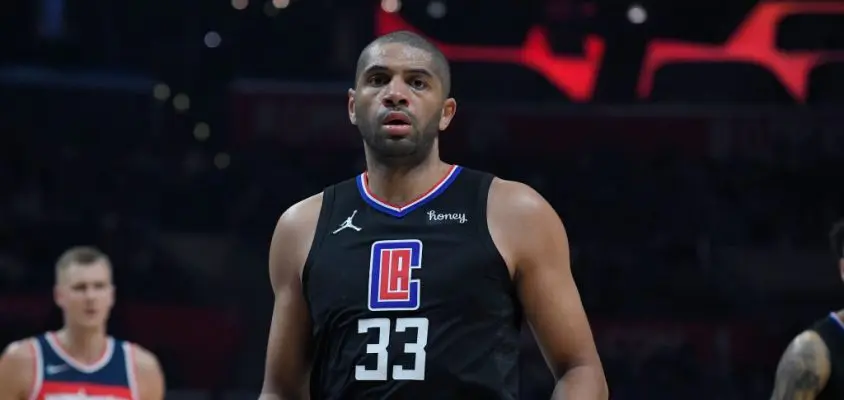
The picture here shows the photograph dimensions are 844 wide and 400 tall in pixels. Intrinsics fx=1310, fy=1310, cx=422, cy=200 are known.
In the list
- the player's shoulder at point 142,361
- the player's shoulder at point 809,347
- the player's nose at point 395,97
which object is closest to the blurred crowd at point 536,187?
the player's shoulder at point 142,361

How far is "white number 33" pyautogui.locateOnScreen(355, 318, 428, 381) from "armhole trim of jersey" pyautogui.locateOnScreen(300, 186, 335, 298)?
7.6 inches

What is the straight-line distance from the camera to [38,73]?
830 cm

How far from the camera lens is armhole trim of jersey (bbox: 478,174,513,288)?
2371 mm

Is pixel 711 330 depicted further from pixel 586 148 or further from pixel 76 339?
pixel 76 339

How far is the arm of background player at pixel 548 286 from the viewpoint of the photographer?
2385 millimetres

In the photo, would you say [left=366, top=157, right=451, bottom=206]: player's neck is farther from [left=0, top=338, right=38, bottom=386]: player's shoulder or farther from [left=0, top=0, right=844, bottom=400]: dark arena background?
[left=0, top=0, right=844, bottom=400]: dark arena background

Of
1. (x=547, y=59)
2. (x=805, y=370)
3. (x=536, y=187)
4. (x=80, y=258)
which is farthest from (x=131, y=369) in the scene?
(x=547, y=59)

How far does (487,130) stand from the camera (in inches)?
323

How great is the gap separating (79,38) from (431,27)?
2229 mm

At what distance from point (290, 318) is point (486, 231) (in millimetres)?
428

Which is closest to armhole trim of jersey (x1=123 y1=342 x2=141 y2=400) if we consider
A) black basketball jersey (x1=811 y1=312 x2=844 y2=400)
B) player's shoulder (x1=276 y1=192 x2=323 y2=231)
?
black basketball jersey (x1=811 y1=312 x2=844 y2=400)

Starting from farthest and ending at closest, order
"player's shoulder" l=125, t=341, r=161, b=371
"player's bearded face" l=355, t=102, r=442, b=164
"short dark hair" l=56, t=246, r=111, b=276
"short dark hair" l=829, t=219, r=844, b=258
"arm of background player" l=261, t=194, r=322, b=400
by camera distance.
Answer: "player's shoulder" l=125, t=341, r=161, b=371
"short dark hair" l=56, t=246, r=111, b=276
"short dark hair" l=829, t=219, r=844, b=258
"arm of background player" l=261, t=194, r=322, b=400
"player's bearded face" l=355, t=102, r=442, b=164

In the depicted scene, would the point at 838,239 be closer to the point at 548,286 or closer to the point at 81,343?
the point at 548,286

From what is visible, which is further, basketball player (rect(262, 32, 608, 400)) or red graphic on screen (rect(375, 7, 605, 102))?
red graphic on screen (rect(375, 7, 605, 102))
